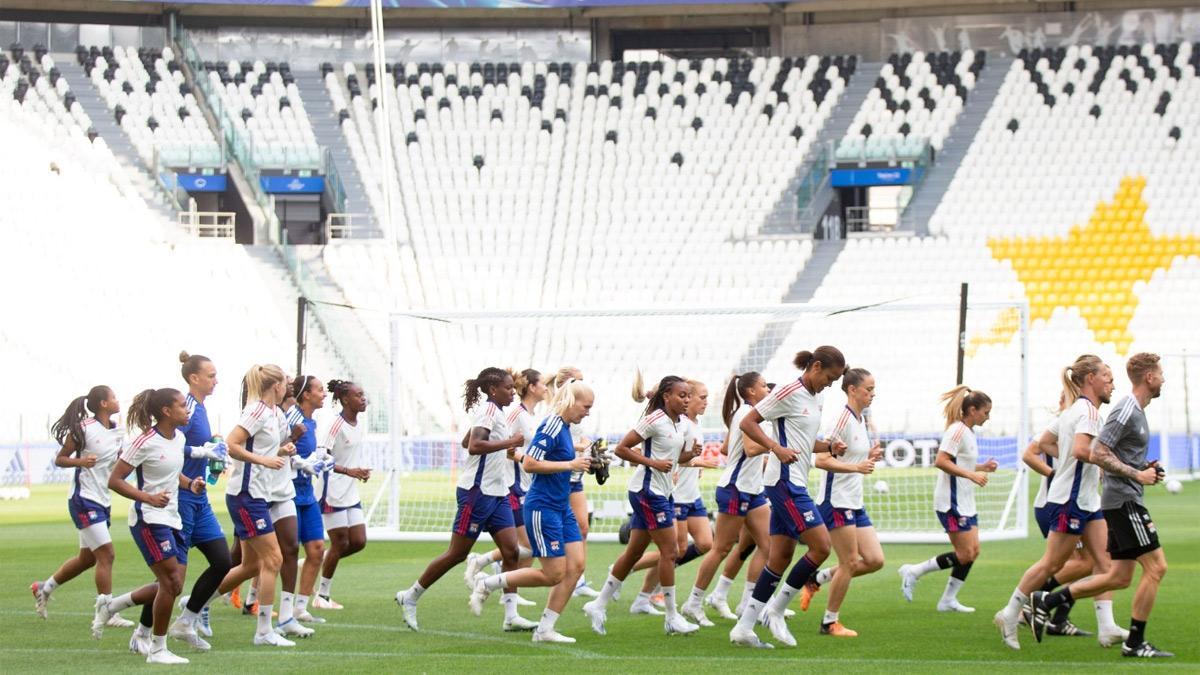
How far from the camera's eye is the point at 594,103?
43812 mm

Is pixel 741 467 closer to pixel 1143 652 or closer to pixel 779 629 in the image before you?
pixel 779 629

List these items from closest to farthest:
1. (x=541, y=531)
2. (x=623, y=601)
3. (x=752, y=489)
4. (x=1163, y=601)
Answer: (x=541, y=531) < (x=752, y=489) < (x=1163, y=601) < (x=623, y=601)

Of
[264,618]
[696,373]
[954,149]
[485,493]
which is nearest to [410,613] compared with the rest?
[485,493]

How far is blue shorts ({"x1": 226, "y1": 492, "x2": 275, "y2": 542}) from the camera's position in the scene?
10.8 m

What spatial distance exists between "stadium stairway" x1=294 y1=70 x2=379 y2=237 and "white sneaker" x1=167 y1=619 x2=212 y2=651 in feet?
98.1

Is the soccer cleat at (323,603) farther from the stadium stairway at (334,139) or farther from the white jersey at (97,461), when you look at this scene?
the stadium stairway at (334,139)

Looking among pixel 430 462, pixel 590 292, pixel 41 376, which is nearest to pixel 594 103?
pixel 590 292

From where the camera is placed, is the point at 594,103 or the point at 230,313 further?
the point at 594,103

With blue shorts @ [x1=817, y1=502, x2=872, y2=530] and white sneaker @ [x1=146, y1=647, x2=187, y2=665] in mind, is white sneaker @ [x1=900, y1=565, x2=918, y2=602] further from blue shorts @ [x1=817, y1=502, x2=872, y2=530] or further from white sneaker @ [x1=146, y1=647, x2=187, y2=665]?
white sneaker @ [x1=146, y1=647, x2=187, y2=665]

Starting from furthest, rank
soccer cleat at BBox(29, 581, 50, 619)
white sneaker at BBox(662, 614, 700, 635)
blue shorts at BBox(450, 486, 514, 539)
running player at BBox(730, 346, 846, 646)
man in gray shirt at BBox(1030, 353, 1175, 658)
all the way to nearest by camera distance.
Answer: soccer cleat at BBox(29, 581, 50, 619) < blue shorts at BBox(450, 486, 514, 539) < white sneaker at BBox(662, 614, 700, 635) < running player at BBox(730, 346, 846, 646) < man in gray shirt at BBox(1030, 353, 1175, 658)

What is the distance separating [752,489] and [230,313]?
2648 centimetres

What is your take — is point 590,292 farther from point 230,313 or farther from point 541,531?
point 541,531

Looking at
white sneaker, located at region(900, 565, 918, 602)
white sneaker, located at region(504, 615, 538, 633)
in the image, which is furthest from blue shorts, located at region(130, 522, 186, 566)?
white sneaker, located at region(900, 565, 918, 602)

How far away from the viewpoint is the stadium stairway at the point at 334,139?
41.0 metres
